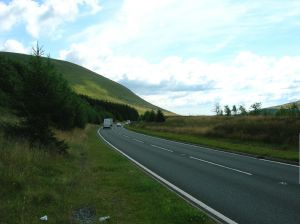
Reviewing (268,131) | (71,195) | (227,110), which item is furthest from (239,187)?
(227,110)

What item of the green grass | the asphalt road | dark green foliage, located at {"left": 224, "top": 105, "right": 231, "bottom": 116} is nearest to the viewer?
the green grass

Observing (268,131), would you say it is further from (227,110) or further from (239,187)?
(227,110)

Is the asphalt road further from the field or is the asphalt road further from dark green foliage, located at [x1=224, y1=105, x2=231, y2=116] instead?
dark green foliage, located at [x1=224, y1=105, x2=231, y2=116]

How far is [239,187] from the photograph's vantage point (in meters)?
11.8

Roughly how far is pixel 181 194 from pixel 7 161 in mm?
4766

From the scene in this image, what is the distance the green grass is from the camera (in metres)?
8.08

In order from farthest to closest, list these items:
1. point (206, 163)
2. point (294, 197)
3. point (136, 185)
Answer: point (206, 163), point (136, 185), point (294, 197)

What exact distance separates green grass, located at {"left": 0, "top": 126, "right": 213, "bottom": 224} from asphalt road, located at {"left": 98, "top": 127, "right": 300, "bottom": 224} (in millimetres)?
784

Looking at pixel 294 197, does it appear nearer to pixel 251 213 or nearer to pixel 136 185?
pixel 251 213

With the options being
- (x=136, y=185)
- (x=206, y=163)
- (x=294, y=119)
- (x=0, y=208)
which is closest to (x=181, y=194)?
(x=136, y=185)

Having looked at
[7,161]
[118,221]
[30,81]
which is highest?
[30,81]

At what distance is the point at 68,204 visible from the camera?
363 inches

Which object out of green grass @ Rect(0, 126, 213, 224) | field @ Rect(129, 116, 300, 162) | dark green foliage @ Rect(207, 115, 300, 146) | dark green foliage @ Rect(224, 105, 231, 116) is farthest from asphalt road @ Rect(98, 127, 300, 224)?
dark green foliage @ Rect(224, 105, 231, 116)

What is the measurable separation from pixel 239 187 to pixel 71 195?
4.64 m
